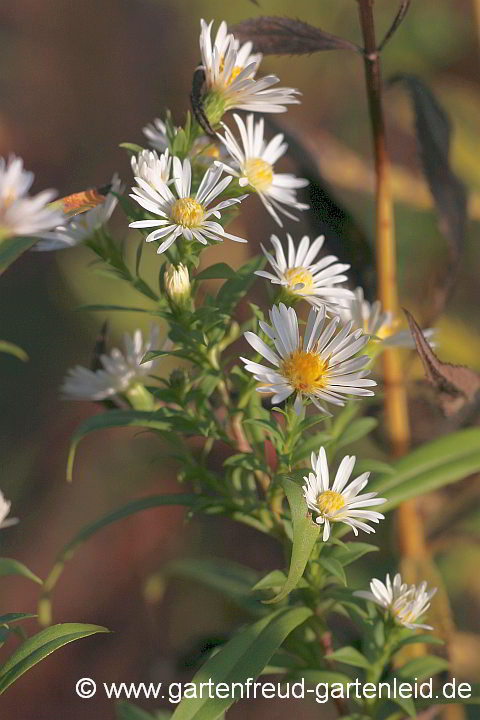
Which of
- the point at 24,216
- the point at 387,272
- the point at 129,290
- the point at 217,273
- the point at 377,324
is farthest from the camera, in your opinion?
the point at 129,290

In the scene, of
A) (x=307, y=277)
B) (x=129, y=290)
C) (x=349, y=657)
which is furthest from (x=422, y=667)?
(x=129, y=290)

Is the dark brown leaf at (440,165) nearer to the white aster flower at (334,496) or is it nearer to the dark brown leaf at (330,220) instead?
the dark brown leaf at (330,220)

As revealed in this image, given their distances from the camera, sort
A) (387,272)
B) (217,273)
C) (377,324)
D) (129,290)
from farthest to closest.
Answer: (129,290), (387,272), (377,324), (217,273)

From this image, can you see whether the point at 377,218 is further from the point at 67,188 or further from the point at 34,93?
the point at 34,93

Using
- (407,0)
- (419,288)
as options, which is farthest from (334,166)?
(407,0)

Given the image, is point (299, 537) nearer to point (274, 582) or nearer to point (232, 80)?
point (274, 582)

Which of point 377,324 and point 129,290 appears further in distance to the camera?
point 129,290

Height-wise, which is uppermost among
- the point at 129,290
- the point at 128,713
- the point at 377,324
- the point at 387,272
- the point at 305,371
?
the point at 129,290
